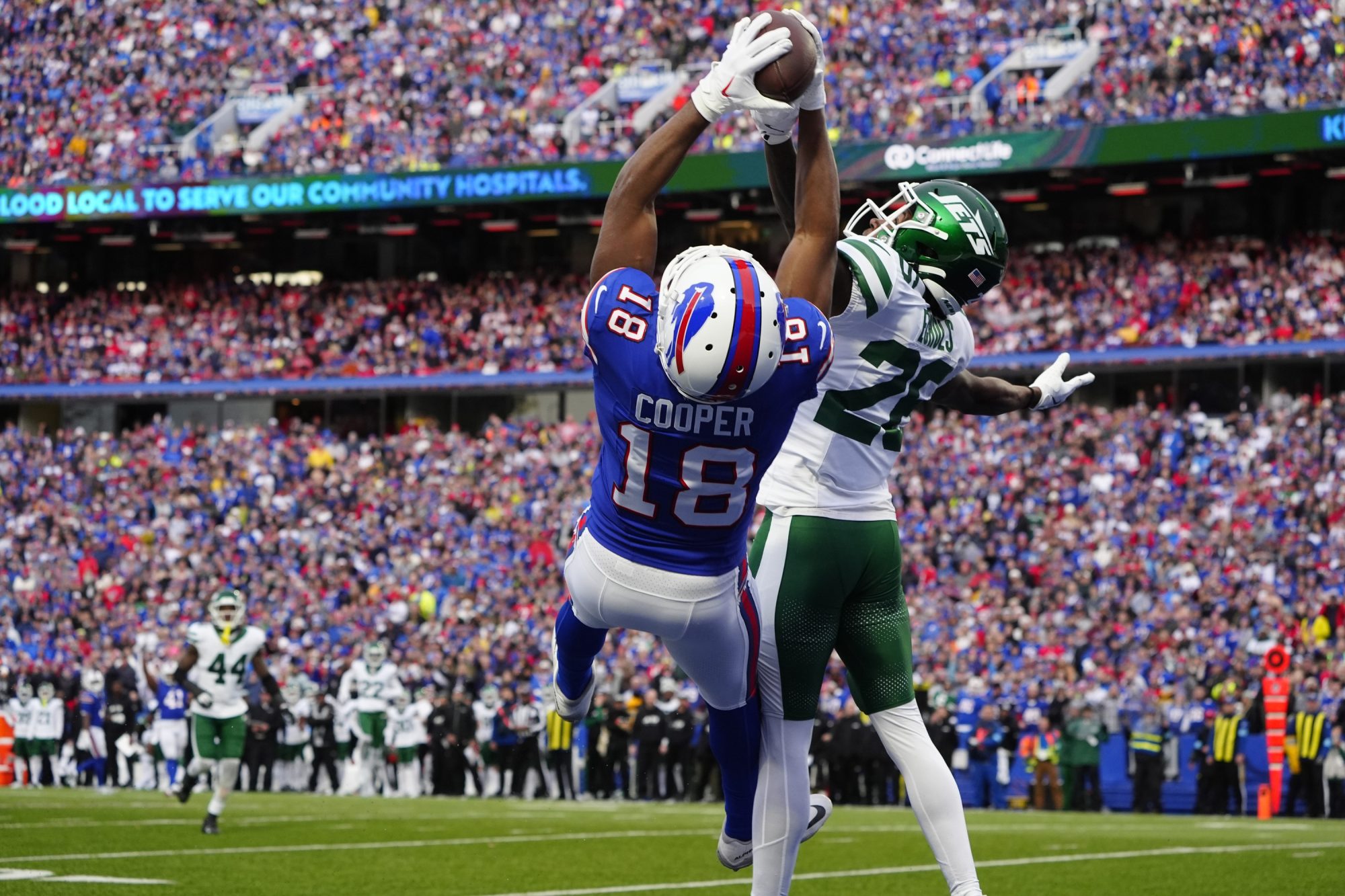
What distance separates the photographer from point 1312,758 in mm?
16750

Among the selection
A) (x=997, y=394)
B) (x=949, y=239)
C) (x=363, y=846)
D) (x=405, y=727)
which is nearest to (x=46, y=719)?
(x=405, y=727)

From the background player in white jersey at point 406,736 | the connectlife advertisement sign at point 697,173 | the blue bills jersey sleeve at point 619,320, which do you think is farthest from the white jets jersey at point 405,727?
the blue bills jersey sleeve at point 619,320

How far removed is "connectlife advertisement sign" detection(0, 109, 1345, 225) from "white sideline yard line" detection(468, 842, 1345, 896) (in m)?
16.1

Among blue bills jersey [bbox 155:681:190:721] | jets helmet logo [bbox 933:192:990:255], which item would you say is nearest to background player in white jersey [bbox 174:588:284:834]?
blue bills jersey [bbox 155:681:190:721]

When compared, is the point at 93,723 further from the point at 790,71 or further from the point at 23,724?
the point at 790,71

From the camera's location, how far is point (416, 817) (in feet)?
46.0

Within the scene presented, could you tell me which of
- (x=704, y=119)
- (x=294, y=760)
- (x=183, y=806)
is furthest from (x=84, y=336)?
(x=704, y=119)

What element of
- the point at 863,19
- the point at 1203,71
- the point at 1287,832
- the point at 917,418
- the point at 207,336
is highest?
the point at 863,19

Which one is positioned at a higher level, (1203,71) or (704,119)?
(1203,71)

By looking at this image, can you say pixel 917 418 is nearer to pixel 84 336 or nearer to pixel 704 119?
pixel 84 336

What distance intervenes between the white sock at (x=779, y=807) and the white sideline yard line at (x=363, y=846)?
4.89 metres

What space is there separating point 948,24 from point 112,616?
1584 centimetres

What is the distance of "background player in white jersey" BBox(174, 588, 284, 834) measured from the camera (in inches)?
500

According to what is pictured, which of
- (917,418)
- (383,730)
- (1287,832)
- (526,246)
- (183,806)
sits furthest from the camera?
(526,246)
